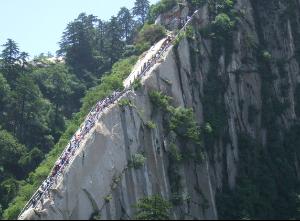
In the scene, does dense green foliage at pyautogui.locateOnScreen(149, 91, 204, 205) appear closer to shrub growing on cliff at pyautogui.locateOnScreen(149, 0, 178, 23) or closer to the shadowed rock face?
→ the shadowed rock face

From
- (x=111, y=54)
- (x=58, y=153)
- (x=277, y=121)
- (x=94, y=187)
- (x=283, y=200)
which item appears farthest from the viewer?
(x=111, y=54)

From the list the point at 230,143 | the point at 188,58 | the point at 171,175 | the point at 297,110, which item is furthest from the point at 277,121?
the point at 171,175

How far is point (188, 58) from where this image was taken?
66.8 m

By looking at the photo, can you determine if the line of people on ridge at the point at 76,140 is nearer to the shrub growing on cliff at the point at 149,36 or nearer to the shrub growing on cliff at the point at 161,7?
the shrub growing on cliff at the point at 149,36

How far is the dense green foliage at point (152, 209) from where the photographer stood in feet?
134

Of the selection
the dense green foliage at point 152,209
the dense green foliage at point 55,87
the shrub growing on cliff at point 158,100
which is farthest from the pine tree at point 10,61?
the dense green foliage at point 152,209

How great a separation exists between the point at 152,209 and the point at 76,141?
33.9 feet

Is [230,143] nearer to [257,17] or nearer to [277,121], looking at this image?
[277,121]

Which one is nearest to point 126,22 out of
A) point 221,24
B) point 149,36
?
point 149,36

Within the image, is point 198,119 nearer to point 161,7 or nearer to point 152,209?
point 161,7

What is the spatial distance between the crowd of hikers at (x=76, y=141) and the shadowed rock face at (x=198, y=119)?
64 centimetres

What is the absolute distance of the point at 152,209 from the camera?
42.5m

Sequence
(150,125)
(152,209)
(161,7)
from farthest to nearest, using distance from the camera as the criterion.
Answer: (161,7) → (150,125) → (152,209)

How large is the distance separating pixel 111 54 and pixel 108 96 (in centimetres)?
3284
